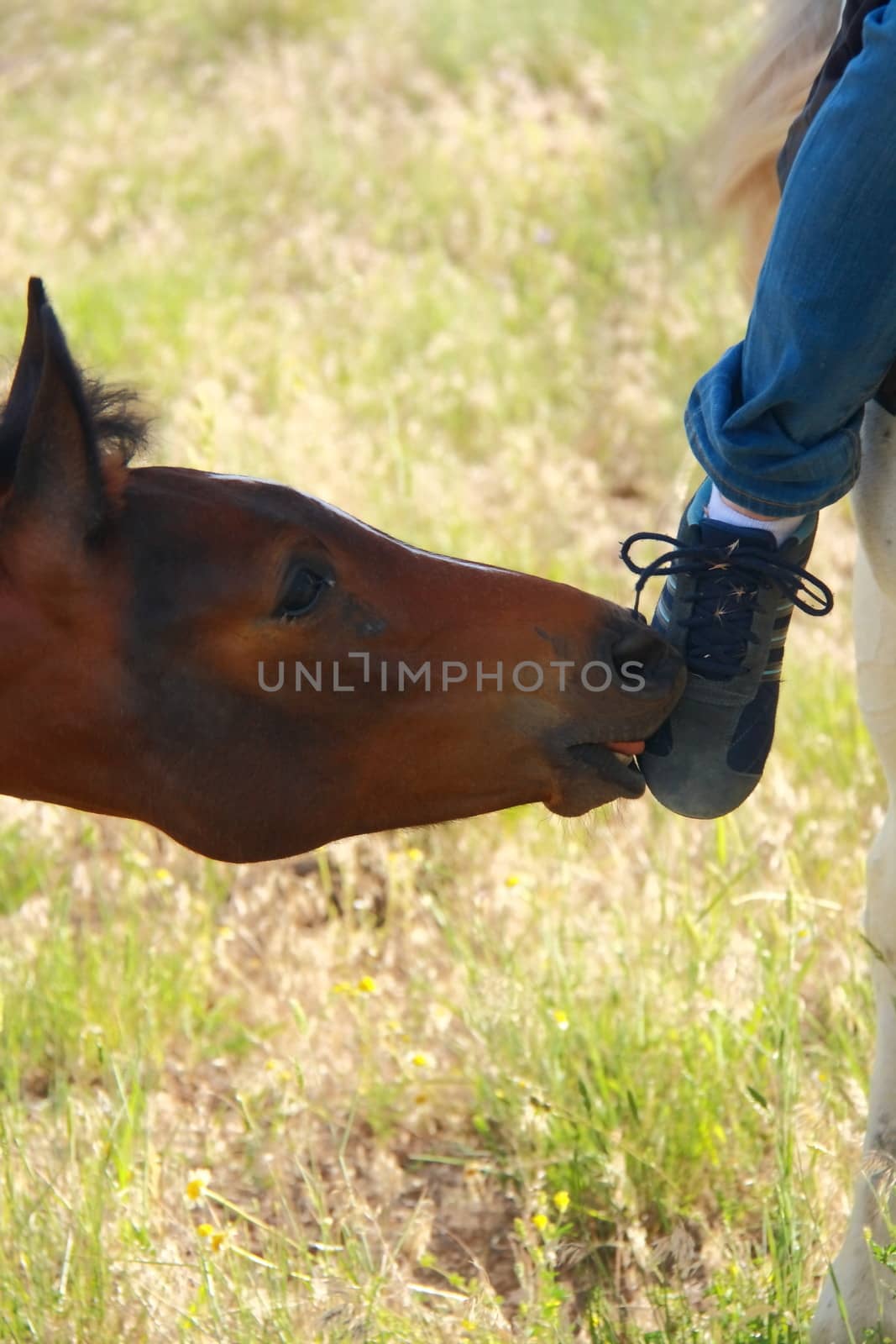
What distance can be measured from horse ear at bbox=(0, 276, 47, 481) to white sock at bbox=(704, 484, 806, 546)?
750 millimetres

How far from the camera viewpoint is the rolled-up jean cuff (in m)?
1.57

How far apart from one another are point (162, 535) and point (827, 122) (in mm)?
790

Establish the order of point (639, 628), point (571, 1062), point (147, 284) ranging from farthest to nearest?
point (147, 284) → point (571, 1062) → point (639, 628)

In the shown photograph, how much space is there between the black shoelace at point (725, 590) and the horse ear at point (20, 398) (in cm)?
68

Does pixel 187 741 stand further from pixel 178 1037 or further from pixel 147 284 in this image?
pixel 147 284

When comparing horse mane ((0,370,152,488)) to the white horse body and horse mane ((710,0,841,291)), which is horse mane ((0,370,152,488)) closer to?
the white horse body

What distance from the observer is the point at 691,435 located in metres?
1.67

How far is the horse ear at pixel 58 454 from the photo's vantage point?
4.58ft

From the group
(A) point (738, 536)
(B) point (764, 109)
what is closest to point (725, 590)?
(A) point (738, 536)

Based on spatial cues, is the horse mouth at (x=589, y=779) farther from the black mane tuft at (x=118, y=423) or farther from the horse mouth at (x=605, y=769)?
the black mane tuft at (x=118, y=423)

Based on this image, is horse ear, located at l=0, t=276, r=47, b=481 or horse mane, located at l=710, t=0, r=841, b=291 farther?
horse mane, located at l=710, t=0, r=841, b=291

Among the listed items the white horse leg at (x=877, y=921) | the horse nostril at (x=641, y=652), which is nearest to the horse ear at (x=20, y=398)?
the horse nostril at (x=641, y=652)

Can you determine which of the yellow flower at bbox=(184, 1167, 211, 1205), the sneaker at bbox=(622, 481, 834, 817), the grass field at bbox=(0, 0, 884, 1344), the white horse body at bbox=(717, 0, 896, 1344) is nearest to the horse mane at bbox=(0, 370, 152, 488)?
the grass field at bbox=(0, 0, 884, 1344)

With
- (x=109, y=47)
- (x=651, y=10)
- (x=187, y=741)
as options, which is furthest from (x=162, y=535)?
(x=109, y=47)
